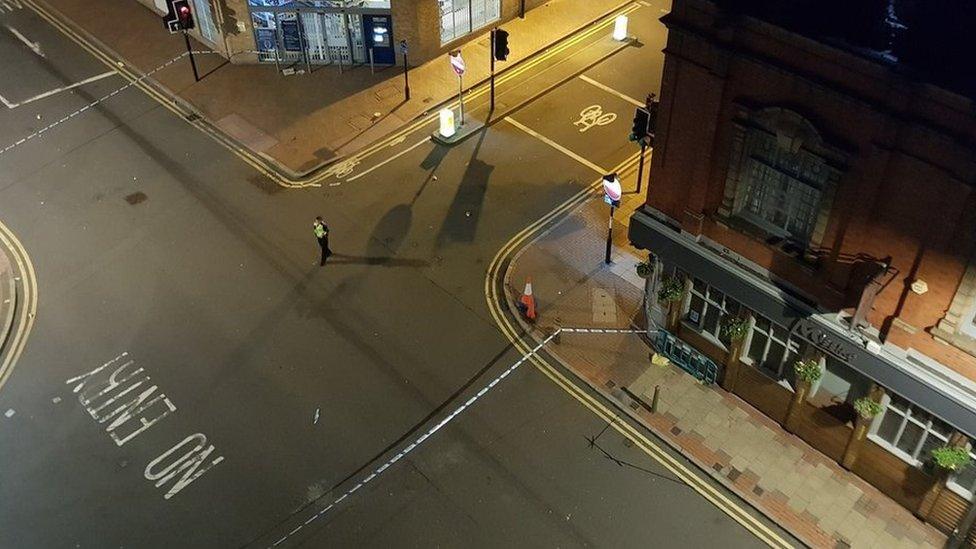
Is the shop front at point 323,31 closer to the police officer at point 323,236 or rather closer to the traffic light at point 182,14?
the traffic light at point 182,14

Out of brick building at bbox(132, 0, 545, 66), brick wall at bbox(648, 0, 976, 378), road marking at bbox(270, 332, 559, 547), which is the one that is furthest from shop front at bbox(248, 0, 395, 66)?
brick wall at bbox(648, 0, 976, 378)

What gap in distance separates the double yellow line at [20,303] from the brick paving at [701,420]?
12.2 m

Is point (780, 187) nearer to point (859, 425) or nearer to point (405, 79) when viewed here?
point (859, 425)

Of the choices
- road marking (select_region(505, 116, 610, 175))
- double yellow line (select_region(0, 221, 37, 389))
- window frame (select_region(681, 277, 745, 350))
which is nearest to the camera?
window frame (select_region(681, 277, 745, 350))

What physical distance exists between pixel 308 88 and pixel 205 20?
5225 millimetres

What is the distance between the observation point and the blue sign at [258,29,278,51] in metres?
29.4

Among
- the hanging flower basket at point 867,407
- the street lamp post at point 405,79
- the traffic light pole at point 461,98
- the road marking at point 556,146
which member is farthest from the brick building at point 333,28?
the hanging flower basket at point 867,407

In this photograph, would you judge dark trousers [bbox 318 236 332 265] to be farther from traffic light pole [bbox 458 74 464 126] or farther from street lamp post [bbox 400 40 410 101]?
street lamp post [bbox 400 40 410 101]

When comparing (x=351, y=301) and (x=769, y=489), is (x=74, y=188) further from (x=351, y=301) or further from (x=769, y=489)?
(x=769, y=489)

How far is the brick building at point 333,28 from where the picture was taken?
28.6 metres

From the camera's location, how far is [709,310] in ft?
59.3

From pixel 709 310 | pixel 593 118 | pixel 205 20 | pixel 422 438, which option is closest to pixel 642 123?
pixel 709 310

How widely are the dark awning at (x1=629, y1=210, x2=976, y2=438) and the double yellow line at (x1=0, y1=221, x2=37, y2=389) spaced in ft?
49.5

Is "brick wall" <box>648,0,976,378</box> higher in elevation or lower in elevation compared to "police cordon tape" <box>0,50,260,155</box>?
higher
